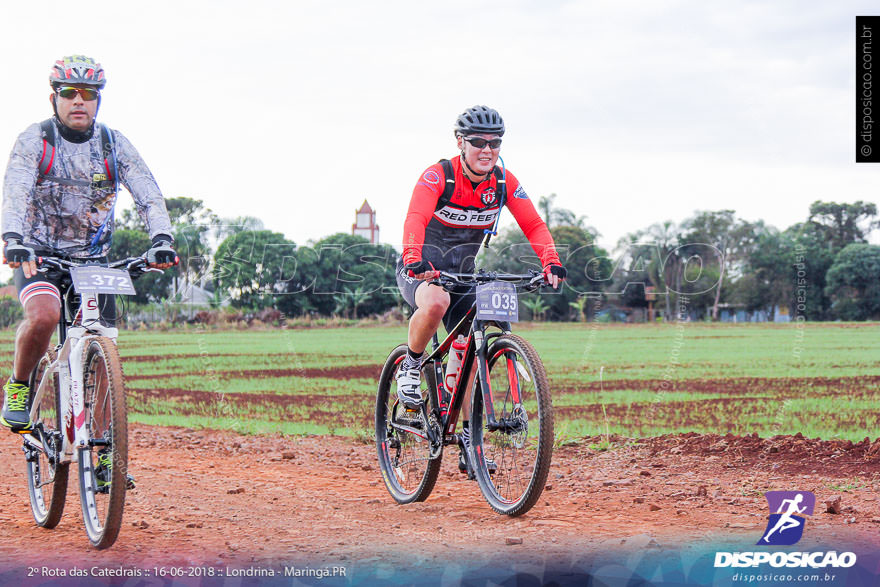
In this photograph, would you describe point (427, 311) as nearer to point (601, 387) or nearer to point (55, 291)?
point (55, 291)

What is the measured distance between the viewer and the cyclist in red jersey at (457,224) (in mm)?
5672

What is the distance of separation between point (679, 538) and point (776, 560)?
20.8 inches

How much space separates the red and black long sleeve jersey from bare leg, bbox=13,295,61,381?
2092 mm

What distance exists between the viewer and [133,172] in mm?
5570

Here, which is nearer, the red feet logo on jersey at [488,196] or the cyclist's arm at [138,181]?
the cyclist's arm at [138,181]

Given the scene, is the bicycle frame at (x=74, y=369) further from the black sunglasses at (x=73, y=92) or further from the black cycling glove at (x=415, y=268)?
the black cycling glove at (x=415, y=268)

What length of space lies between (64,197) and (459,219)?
251 cm

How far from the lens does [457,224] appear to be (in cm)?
603

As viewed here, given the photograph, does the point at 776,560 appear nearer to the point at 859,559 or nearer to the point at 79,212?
the point at 859,559

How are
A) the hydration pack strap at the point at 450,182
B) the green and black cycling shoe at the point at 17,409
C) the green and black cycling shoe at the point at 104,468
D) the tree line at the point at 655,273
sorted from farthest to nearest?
the tree line at the point at 655,273
the hydration pack strap at the point at 450,182
the green and black cycling shoe at the point at 17,409
the green and black cycling shoe at the point at 104,468

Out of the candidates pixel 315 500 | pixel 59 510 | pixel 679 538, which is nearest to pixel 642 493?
pixel 679 538

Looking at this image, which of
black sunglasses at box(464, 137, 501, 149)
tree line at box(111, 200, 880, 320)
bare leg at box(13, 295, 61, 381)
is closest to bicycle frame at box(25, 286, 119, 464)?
bare leg at box(13, 295, 61, 381)

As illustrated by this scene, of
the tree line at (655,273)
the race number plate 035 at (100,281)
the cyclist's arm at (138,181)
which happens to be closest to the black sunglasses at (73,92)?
the cyclist's arm at (138,181)

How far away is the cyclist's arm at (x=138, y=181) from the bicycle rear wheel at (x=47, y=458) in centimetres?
107
